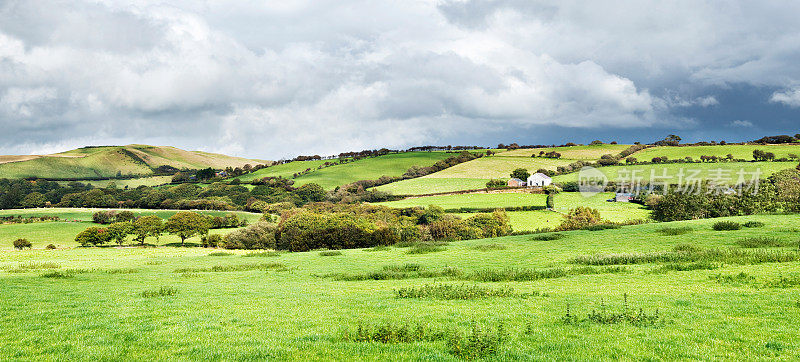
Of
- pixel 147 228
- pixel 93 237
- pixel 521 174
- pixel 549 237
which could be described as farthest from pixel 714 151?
pixel 93 237

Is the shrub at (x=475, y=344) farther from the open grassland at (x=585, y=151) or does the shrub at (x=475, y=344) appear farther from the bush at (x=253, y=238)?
the open grassland at (x=585, y=151)

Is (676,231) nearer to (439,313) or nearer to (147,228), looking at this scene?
(439,313)

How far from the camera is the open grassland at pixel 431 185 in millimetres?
141000

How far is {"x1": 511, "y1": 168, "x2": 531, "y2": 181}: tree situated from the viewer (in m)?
150

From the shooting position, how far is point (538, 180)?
141m

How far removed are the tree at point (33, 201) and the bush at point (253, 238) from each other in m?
125

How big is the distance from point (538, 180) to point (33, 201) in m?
188

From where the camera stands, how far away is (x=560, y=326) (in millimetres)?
12500

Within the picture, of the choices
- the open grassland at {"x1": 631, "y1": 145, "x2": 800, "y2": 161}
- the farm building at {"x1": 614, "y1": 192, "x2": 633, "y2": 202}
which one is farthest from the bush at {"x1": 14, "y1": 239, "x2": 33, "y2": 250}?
the open grassland at {"x1": 631, "y1": 145, "x2": 800, "y2": 161}

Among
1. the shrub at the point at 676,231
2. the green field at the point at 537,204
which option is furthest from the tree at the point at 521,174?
the shrub at the point at 676,231

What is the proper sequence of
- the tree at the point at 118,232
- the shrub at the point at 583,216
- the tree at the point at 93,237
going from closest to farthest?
the shrub at the point at 583,216, the tree at the point at 93,237, the tree at the point at 118,232

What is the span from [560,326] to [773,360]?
470 centimetres

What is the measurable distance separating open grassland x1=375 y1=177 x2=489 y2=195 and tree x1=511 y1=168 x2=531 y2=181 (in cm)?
1214

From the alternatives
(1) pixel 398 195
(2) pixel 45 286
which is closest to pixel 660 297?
(2) pixel 45 286
